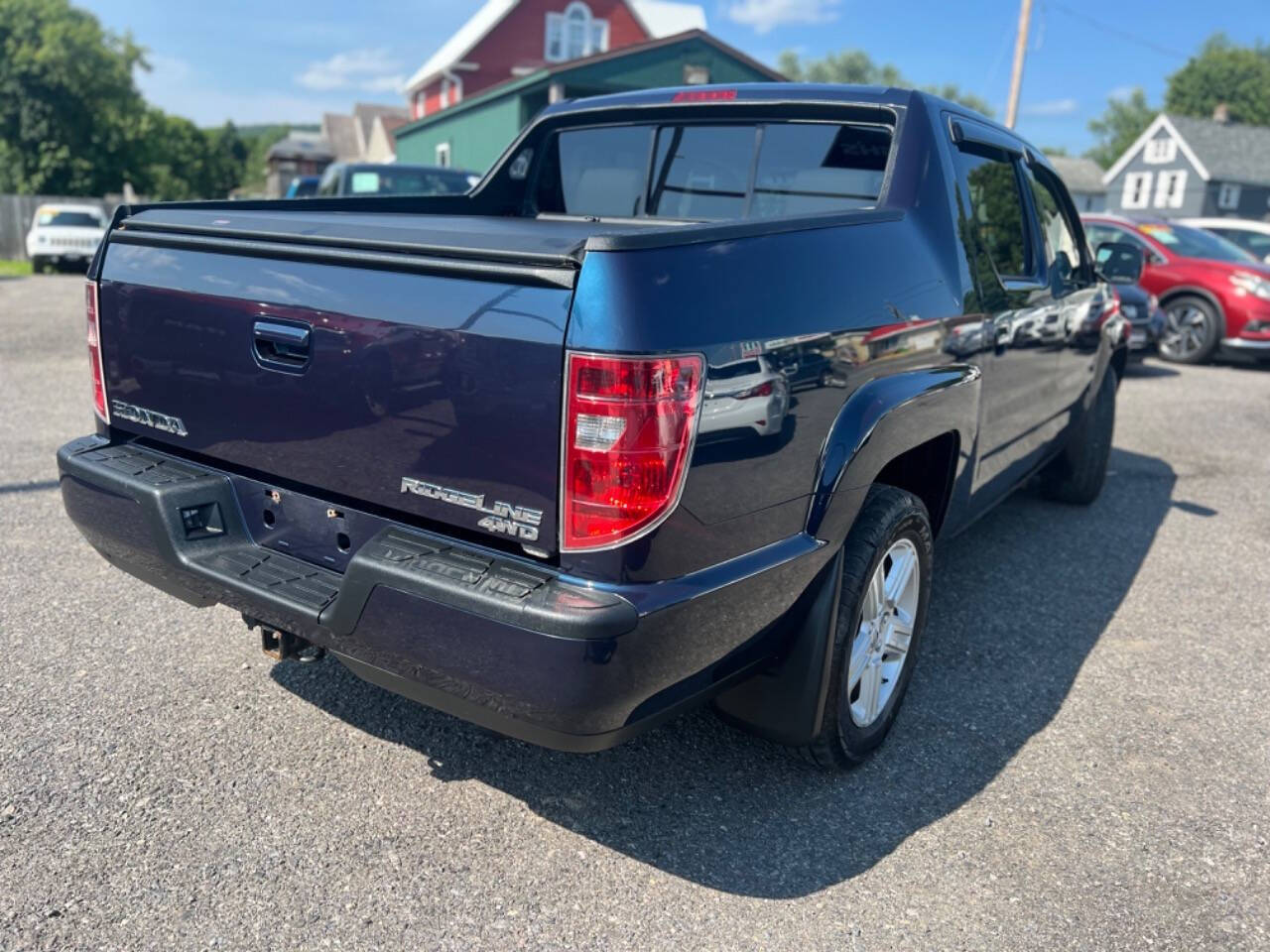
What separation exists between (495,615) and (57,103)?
40467mm

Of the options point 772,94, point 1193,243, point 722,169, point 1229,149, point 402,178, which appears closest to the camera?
point 772,94

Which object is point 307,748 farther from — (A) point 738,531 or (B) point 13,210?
(B) point 13,210

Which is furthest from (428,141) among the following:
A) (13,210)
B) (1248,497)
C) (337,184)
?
(1248,497)

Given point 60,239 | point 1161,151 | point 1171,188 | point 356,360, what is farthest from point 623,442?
point 1161,151

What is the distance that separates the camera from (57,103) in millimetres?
35156

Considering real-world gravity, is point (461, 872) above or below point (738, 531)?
below

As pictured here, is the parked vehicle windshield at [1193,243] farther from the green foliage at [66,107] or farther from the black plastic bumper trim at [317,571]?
the green foliage at [66,107]

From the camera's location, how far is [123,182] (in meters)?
37.0

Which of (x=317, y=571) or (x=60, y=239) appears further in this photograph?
(x=60, y=239)

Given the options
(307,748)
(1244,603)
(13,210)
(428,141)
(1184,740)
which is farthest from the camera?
(428,141)

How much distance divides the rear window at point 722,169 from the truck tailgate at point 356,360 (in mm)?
1547

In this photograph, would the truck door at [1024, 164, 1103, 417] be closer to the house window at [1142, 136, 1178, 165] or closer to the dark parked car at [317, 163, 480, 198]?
the dark parked car at [317, 163, 480, 198]

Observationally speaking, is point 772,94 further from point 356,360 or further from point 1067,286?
point 356,360

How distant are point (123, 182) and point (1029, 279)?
39.7m
